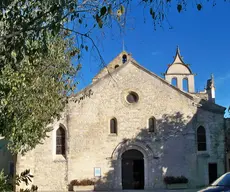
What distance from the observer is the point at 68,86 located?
1419 centimetres

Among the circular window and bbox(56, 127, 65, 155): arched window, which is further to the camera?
the circular window

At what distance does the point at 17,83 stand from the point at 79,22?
4.82 m

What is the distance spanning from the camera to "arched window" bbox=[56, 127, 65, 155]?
23.5 meters

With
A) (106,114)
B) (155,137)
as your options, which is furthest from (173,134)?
(106,114)

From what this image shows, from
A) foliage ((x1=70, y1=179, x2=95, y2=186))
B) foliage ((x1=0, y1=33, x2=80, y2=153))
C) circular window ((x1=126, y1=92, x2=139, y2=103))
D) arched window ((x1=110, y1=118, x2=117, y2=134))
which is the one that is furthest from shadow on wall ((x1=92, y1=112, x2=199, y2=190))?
foliage ((x1=0, y1=33, x2=80, y2=153))

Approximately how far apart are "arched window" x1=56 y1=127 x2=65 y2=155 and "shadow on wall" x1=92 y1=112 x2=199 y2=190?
3135 mm

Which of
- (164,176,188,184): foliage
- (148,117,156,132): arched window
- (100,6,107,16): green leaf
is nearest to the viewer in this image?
(100,6,107,16): green leaf

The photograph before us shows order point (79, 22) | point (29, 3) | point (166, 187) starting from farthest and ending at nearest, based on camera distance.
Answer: point (166, 187), point (29, 3), point (79, 22)

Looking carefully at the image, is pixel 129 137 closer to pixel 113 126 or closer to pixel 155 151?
pixel 113 126

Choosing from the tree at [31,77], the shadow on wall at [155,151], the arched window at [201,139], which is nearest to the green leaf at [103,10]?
the tree at [31,77]

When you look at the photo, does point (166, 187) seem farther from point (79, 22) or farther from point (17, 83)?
point (79, 22)

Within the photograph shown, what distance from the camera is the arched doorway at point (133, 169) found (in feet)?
76.9

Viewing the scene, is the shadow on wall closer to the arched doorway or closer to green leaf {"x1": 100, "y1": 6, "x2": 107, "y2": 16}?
the arched doorway

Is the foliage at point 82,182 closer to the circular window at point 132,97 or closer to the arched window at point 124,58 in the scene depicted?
the circular window at point 132,97
